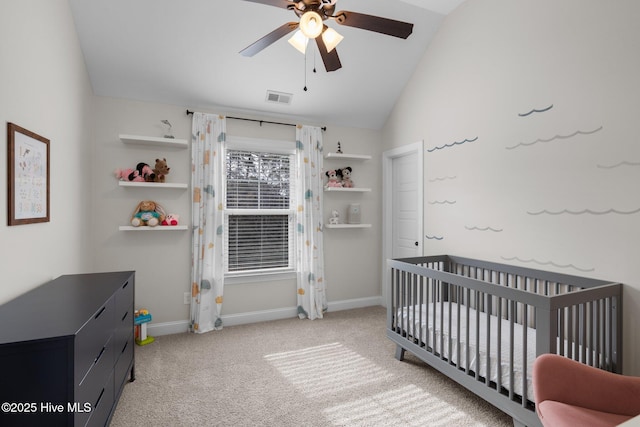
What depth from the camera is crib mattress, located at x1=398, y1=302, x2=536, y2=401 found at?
174 cm

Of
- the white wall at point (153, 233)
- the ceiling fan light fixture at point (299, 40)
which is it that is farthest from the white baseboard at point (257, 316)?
the ceiling fan light fixture at point (299, 40)

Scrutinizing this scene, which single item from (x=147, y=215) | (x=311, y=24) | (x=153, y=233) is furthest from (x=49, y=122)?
(x=311, y=24)

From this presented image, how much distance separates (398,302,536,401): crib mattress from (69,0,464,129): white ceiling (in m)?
2.41

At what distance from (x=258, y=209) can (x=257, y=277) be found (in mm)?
765

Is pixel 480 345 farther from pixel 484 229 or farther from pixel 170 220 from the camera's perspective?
pixel 170 220

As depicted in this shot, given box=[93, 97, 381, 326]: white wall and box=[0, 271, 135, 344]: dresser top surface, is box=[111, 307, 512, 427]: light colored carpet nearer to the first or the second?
box=[93, 97, 381, 326]: white wall

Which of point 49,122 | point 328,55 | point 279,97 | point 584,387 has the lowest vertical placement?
point 584,387

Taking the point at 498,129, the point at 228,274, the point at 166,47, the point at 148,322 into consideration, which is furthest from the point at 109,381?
the point at 498,129

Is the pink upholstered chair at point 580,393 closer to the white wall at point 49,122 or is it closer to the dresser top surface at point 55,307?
the dresser top surface at point 55,307

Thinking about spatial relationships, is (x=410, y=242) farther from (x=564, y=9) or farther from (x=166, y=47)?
(x=166, y=47)

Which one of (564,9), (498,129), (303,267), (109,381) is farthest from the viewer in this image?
(303,267)

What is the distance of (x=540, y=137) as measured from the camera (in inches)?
90.2

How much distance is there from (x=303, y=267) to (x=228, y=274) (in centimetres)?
84

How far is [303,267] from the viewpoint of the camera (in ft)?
12.1
